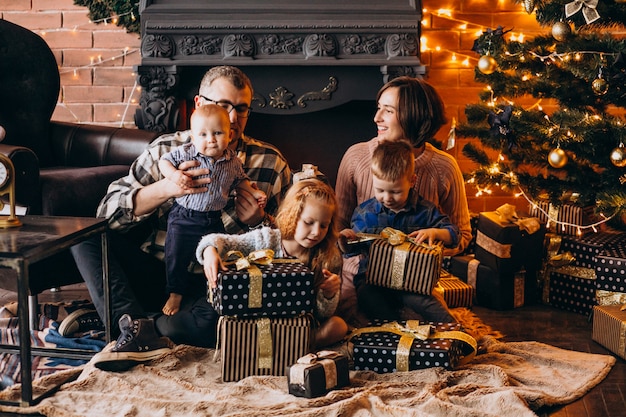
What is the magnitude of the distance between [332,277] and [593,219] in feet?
4.77

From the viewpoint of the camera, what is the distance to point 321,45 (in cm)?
355

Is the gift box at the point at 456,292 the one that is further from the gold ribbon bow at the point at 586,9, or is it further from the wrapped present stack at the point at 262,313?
the gold ribbon bow at the point at 586,9

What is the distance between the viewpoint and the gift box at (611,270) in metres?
2.87

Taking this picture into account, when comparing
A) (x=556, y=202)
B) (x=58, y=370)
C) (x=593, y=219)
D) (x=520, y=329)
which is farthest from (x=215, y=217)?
(x=593, y=219)

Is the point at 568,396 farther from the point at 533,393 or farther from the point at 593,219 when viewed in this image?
the point at 593,219

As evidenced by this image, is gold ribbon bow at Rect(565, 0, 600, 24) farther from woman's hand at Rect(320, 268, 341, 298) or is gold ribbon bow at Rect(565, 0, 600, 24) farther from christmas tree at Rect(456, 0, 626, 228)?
woman's hand at Rect(320, 268, 341, 298)

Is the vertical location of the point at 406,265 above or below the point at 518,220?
below

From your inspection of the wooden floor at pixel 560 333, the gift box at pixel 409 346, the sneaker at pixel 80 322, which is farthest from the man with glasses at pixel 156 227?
the wooden floor at pixel 560 333

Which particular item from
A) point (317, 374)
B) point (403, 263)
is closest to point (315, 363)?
point (317, 374)

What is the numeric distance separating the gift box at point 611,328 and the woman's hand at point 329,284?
3.09ft

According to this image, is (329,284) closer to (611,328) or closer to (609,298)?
(611,328)

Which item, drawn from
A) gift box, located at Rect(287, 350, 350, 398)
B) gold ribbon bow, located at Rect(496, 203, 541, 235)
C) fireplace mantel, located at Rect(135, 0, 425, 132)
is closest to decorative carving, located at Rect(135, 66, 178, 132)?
fireplace mantel, located at Rect(135, 0, 425, 132)

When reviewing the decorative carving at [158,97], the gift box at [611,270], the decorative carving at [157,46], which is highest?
the decorative carving at [157,46]

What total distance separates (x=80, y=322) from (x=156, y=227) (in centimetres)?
41
